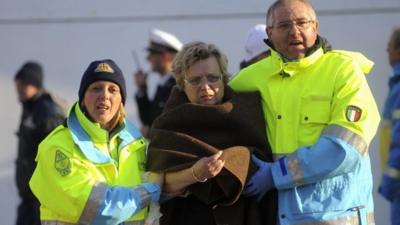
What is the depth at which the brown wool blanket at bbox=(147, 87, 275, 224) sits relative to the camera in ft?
12.9

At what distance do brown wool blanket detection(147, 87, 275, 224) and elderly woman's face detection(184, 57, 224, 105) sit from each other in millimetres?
61

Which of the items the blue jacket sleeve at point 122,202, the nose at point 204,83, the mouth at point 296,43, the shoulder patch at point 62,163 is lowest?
the blue jacket sleeve at point 122,202

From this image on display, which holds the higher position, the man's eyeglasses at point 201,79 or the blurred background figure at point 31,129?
the man's eyeglasses at point 201,79

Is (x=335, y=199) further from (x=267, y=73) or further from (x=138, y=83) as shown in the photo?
(x=138, y=83)

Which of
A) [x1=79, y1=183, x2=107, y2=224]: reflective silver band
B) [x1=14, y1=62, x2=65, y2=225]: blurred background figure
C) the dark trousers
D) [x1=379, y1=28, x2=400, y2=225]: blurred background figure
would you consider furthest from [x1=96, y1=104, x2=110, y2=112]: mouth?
the dark trousers

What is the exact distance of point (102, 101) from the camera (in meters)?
4.06

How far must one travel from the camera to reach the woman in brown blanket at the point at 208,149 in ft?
12.8

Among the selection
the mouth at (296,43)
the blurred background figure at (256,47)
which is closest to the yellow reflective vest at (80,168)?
the mouth at (296,43)

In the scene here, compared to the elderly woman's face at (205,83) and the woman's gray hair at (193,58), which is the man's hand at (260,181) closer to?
the elderly woman's face at (205,83)

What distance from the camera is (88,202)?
3.90 metres

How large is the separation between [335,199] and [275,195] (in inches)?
10.4

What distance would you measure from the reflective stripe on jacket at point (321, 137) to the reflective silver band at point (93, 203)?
0.69 metres

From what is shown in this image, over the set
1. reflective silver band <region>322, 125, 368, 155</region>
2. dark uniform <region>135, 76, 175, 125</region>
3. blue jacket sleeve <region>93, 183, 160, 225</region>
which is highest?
reflective silver band <region>322, 125, 368, 155</region>

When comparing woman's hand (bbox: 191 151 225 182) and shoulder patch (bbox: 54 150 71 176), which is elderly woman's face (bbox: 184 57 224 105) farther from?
shoulder patch (bbox: 54 150 71 176)
